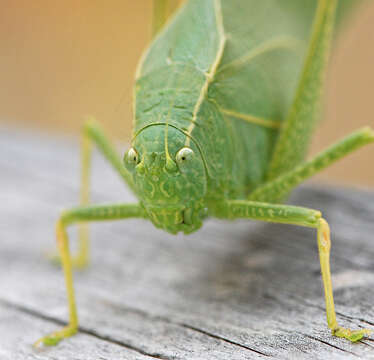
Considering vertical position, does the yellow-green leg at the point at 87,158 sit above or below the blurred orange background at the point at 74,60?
below

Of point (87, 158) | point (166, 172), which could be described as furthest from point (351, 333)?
point (87, 158)

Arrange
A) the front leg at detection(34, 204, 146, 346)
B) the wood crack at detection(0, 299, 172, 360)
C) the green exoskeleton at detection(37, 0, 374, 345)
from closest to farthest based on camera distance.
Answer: the wood crack at detection(0, 299, 172, 360) < the green exoskeleton at detection(37, 0, 374, 345) < the front leg at detection(34, 204, 146, 346)

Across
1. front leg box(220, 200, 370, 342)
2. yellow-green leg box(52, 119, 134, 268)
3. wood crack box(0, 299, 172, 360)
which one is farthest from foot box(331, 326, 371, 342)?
yellow-green leg box(52, 119, 134, 268)

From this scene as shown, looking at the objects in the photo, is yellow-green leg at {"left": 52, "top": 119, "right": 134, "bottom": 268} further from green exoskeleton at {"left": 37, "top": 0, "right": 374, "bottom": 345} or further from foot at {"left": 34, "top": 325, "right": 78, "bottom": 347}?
foot at {"left": 34, "top": 325, "right": 78, "bottom": 347}

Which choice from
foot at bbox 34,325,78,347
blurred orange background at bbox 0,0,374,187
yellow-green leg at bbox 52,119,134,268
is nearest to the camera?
foot at bbox 34,325,78,347

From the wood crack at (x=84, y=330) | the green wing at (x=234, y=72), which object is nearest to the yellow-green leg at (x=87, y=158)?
the wood crack at (x=84, y=330)

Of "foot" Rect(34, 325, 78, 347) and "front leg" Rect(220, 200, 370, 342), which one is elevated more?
"front leg" Rect(220, 200, 370, 342)

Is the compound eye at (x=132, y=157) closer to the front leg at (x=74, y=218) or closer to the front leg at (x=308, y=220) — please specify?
the front leg at (x=74, y=218)
